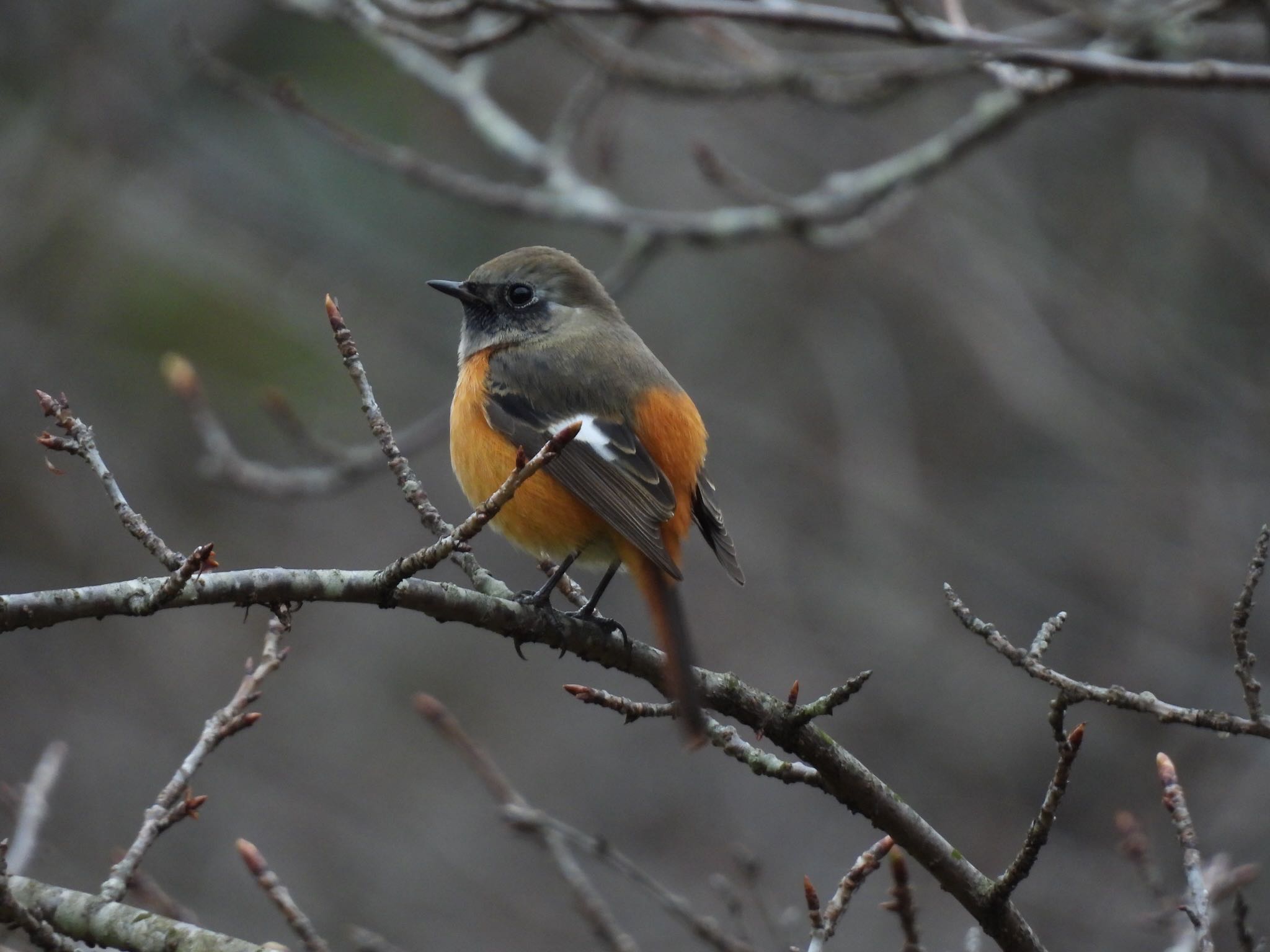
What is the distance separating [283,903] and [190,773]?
0.34m

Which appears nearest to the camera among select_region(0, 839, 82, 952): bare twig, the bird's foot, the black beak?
select_region(0, 839, 82, 952): bare twig

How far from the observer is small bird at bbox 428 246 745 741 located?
407cm

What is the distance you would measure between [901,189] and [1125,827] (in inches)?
129

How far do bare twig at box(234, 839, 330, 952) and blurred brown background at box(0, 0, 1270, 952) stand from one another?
443 cm

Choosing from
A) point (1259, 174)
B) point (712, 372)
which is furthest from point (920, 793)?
point (1259, 174)

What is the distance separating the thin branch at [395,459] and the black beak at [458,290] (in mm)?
1724

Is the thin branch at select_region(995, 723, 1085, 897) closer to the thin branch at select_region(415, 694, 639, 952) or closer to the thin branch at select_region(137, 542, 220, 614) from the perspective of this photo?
the thin branch at select_region(415, 694, 639, 952)

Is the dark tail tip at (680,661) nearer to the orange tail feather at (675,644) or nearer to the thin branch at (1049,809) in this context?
the orange tail feather at (675,644)

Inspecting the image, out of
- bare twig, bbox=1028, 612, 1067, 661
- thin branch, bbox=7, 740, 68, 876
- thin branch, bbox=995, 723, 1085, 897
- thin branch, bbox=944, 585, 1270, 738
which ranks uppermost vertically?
bare twig, bbox=1028, 612, 1067, 661

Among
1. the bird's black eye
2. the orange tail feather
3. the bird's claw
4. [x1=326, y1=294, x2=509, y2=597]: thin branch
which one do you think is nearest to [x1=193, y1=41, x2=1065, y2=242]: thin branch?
the bird's black eye

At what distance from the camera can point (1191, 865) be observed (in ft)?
8.24

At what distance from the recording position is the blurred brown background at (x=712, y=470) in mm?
7379

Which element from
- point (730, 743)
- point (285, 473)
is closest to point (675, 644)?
point (730, 743)

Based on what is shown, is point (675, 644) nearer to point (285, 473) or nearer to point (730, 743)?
point (730, 743)
